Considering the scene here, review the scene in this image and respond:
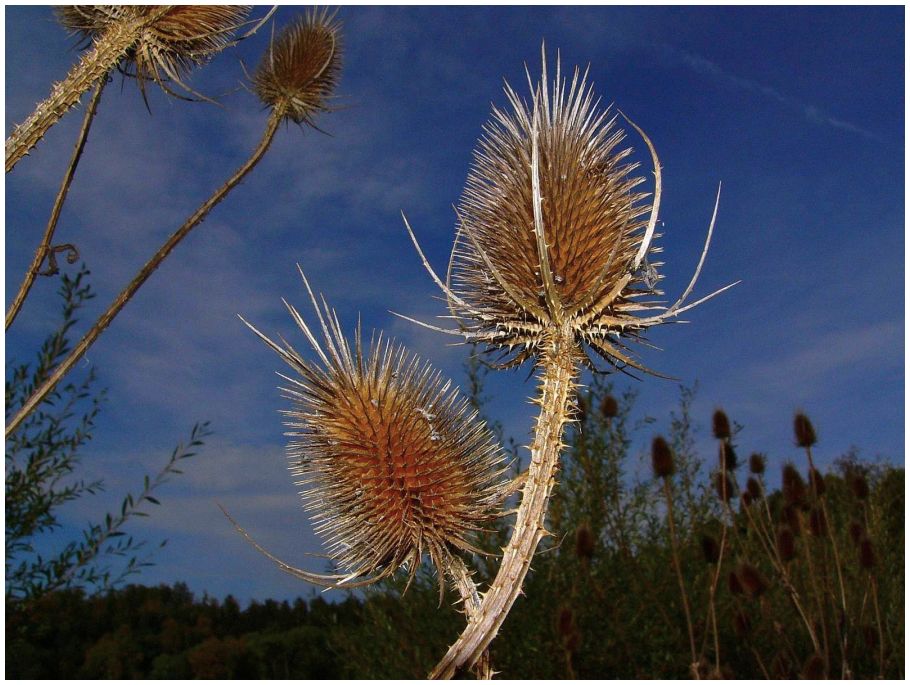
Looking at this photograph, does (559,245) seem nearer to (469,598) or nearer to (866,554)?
(469,598)

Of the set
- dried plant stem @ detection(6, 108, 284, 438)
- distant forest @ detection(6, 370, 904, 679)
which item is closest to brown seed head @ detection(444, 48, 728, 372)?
dried plant stem @ detection(6, 108, 284, 438)

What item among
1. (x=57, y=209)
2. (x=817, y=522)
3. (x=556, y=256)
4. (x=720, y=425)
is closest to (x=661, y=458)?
(x=720, y=425)

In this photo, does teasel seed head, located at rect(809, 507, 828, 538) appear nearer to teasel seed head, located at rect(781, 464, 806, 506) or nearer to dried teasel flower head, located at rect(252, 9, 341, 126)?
teasel seed head, located at rect(781, 464, 806, 506)

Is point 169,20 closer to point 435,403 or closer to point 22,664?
point 435,403

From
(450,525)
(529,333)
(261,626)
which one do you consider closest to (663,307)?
(529,333)

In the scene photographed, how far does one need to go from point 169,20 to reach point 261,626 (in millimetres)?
8118

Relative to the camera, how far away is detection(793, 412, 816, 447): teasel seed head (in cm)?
527

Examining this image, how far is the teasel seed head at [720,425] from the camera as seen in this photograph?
16.4ft

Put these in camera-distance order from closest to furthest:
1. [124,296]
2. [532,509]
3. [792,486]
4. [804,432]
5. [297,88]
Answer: [532,509] < [124,296] < [297,88] < [804,432] < [792,486]

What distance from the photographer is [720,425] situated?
5.04m

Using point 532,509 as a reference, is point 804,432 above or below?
above

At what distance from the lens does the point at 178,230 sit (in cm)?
290

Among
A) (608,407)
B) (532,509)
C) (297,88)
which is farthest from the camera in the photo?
(608,407)

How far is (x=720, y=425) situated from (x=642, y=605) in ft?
4.53
